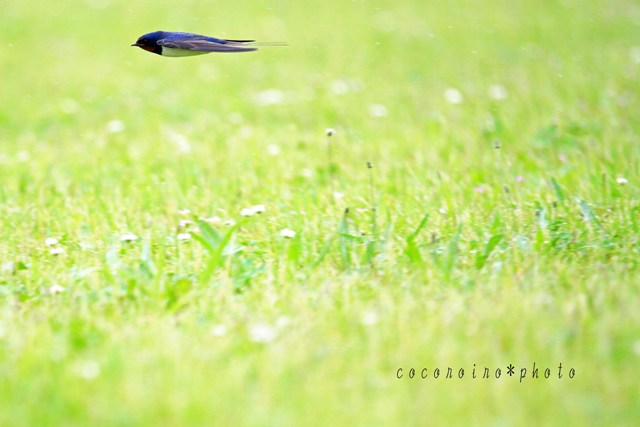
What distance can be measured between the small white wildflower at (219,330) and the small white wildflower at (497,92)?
4054mm

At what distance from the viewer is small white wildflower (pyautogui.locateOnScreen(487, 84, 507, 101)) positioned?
19.6 ft

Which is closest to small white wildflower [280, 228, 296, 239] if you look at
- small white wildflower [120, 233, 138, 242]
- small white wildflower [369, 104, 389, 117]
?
small white wildflower [120, 233, 138, 242]

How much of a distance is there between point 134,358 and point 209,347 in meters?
0.22

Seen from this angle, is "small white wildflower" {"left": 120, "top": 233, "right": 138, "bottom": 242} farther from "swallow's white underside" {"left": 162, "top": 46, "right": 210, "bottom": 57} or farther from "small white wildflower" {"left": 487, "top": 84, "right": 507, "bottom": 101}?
"small white wildflower" {"left": 487, "top": 84, "right": 507, "bottom": 101}

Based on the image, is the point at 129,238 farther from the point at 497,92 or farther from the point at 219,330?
the point at 497,92

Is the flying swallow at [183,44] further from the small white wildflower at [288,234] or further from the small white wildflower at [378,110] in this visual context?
the small white wildflower at [378,110]

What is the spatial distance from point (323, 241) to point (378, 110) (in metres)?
2.69

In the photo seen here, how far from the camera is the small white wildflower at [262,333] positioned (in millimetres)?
2338

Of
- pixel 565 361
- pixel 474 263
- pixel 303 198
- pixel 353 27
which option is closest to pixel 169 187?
pixel 303 198

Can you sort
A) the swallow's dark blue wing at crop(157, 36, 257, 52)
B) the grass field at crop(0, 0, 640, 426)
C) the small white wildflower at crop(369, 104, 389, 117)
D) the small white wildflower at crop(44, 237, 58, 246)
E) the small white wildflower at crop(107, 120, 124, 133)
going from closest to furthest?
the grass field at crop(0, 0, 640, 426), the swallow's dark blue wing at crop(157, 36, 257, 52), the small white wildflower at crop(44, 237, 58, 246), the small white wildflower at crop(107, 120, 124, 133), the small white wildflower at crop(369, 104, 389, 117)

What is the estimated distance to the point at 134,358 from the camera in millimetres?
2250

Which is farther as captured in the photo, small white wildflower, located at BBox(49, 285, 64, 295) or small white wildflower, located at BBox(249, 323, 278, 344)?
small white wildflower, located at BBox(49, 285, 64, 295)

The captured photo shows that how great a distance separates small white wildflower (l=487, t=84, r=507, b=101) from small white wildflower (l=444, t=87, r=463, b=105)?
0.78 ft

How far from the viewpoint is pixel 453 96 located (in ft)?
19.6
